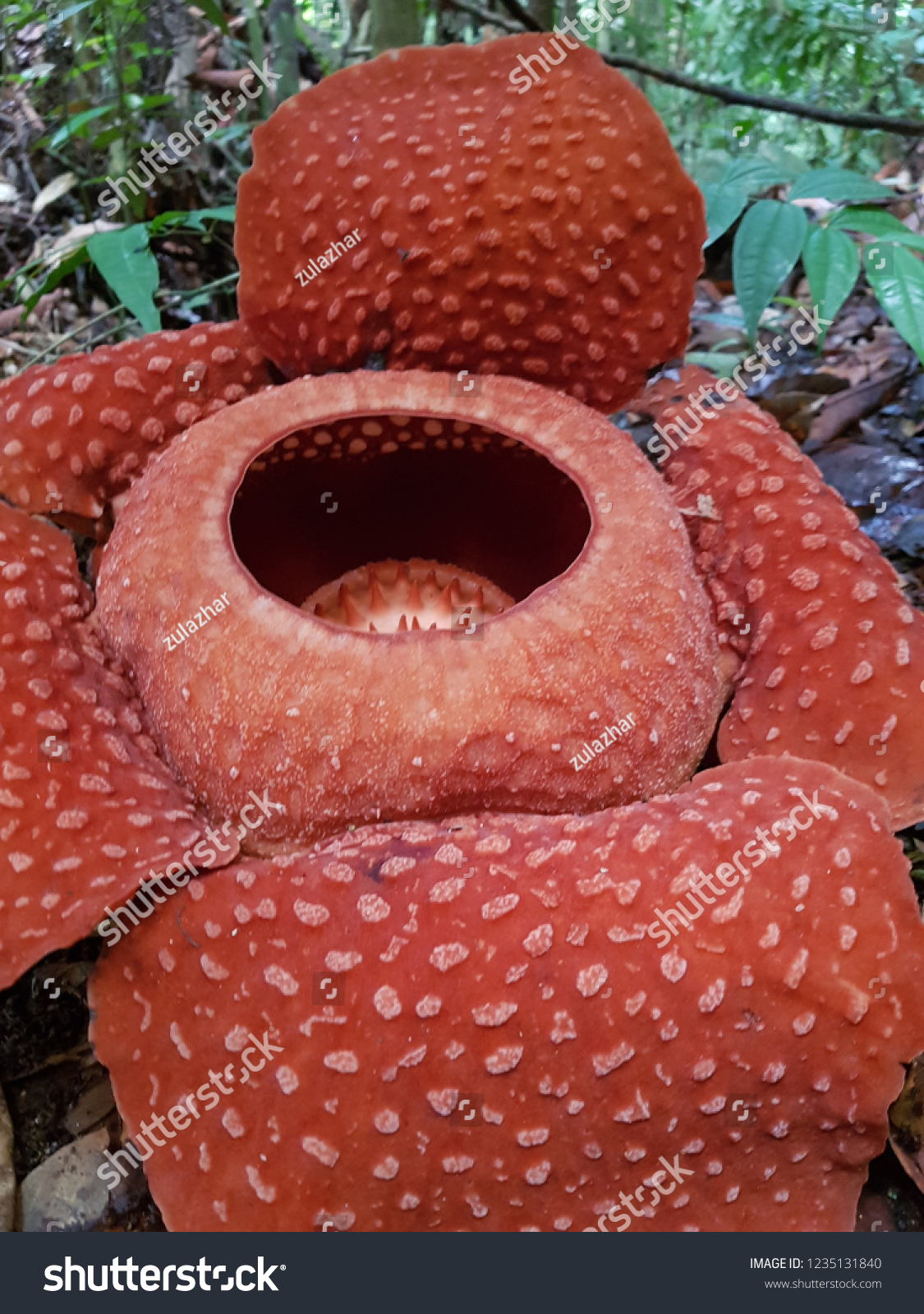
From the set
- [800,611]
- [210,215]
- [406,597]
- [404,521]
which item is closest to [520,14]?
[210,215]


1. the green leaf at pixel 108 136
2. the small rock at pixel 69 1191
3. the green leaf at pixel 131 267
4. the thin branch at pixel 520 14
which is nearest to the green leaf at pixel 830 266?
the thin branch at pixel 520 14

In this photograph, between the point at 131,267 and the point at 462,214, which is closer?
the point at 462,214

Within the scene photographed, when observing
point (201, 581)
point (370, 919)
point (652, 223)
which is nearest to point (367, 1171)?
point (370, 919)

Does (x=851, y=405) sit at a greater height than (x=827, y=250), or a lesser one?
lesser

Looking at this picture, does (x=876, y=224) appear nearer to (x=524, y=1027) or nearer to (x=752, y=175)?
(x=752, y=175)

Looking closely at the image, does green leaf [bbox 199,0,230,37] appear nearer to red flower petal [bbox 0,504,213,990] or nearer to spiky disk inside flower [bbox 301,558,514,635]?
spiky disk inside flower [bbox 301,558,514,635]

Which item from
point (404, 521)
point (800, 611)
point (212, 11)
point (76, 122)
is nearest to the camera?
point (800, 611)

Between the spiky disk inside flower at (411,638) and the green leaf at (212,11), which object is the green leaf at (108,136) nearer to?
the green leaf at (212,11)
